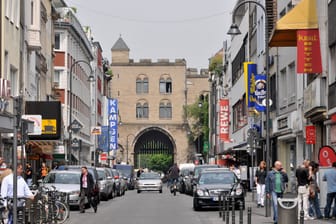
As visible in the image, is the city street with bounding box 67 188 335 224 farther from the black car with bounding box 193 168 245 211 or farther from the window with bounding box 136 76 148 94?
the window with bounding box 136 76 148 94

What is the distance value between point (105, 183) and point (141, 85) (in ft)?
A: 362

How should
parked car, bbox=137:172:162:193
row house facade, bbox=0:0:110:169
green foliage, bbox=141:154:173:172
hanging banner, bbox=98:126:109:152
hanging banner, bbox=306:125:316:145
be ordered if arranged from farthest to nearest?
green foliage, bbox=141:154:173:172 < hanging banner, bbox=98:126:109:152 < parked car, bbox=137:172:162:193 < row house facade, bbox=0:0:110:169 < hanging banner, bbox=306:125:316:145

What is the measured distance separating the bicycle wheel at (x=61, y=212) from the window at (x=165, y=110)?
127 meters

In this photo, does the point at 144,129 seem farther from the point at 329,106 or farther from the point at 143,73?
the point at 329,106

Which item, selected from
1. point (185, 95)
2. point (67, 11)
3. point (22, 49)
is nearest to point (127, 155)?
point (185, 95)

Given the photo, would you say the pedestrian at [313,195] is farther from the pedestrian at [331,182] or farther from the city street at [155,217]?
the city street at [155,217]

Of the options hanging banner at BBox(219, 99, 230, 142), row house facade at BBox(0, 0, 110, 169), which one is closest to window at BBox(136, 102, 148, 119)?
row house facade at BBox(0, 0, 110, 169)

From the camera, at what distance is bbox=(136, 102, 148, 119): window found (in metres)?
155

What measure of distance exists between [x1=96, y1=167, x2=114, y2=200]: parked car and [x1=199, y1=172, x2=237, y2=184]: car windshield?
8.72 meters

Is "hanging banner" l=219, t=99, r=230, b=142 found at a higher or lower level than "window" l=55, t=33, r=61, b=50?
lower

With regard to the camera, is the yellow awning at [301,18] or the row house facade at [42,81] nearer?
the yellow awning at [301,18]

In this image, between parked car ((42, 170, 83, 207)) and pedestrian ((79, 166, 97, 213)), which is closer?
pedestrian ((79, 166, 97, 213))

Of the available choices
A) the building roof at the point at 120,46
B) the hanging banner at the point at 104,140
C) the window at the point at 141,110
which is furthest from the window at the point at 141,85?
the hanging banner at the point at 104,140

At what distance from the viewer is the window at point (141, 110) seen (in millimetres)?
154625
